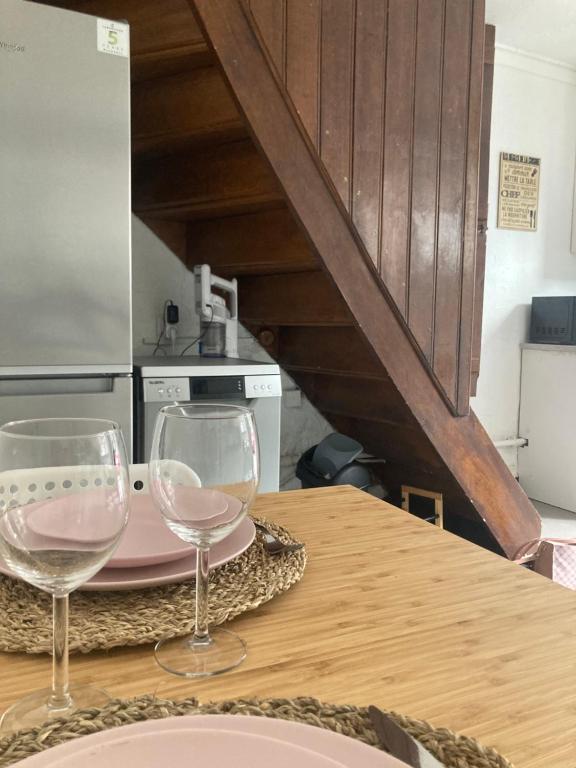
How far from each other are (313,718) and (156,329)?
249cm

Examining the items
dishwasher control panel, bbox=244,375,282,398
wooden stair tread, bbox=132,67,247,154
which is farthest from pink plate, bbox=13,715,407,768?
dishwasher control panel, bbox=244,375,282,398

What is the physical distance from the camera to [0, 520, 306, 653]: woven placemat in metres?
0.53

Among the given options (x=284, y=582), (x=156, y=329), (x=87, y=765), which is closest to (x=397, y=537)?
(x=284, y=582)

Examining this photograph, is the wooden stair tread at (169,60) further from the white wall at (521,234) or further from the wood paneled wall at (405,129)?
the white wall at (521,234)

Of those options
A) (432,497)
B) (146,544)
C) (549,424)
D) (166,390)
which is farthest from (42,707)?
(549,424)

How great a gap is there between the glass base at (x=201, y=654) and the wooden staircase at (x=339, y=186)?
148cm

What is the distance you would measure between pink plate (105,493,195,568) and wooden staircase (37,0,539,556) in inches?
50.3

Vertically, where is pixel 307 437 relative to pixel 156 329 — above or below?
below

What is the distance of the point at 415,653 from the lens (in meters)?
0.54

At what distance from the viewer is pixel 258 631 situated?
22.8 inches

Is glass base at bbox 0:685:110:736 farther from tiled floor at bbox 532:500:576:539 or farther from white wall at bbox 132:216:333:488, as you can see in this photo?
tiled floor at bbox 532:500:576:539

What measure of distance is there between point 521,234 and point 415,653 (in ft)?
11.6

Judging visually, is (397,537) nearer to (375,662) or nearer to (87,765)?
(375,662)

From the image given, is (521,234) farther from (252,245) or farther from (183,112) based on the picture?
(183,112)
